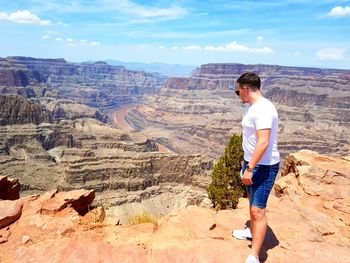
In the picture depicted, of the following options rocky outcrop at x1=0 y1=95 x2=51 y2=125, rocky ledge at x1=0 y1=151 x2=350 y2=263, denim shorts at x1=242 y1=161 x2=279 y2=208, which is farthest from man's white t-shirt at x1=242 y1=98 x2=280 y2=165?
rocky outcrop at x1=0 y1=95 x2=51 y2=125

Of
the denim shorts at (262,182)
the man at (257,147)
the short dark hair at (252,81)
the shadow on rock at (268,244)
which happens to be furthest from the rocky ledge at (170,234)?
the short dark hair at (252,81)

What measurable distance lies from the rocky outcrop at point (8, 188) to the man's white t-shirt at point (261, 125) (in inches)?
469

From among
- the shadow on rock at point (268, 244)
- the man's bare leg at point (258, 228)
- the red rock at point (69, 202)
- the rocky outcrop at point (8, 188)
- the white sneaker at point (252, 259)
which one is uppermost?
the man's bare leg at point (258, 228)

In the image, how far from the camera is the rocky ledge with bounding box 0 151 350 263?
9.61 metres

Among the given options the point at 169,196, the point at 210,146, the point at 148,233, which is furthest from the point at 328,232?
the point at 210,146

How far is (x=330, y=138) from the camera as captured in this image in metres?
167

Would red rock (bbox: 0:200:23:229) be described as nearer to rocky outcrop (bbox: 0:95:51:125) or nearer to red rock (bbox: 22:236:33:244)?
red rock (bbox: 22:236:33:244)

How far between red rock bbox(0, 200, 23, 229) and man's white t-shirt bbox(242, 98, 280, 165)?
296 inches

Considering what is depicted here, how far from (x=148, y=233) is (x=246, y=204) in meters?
4.91

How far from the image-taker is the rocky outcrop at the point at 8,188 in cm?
1666

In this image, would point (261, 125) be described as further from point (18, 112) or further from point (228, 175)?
point (18, 112)

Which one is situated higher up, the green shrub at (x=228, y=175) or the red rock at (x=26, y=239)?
the red rock at (x=26, y=239)

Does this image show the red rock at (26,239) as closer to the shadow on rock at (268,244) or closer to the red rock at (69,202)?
the red rock at (69,202)

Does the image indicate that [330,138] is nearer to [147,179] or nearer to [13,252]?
[147,179]
